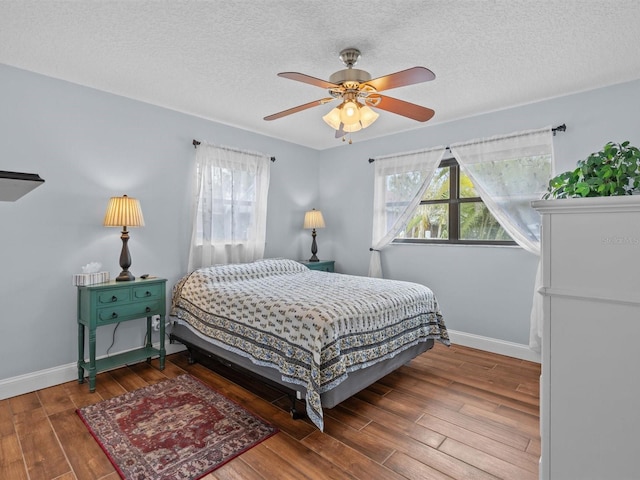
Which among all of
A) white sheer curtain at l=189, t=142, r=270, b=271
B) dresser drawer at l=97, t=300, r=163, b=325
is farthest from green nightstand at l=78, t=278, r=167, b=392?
white sheer curtain at l=189, t=142, r=270, b=271

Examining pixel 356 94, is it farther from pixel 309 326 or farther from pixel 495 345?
pixel 495 345

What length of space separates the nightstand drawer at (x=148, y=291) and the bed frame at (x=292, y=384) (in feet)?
1.40

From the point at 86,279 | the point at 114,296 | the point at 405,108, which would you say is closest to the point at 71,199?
the point at 86,279

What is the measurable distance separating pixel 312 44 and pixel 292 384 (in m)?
2.22

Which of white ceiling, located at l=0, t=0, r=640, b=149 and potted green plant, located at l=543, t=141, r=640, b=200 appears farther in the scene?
white ceiling, located at l=0, t=0, r=640, b=149

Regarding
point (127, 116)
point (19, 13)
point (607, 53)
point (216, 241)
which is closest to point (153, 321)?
point (216, 241)

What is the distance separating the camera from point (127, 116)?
3.14 metres

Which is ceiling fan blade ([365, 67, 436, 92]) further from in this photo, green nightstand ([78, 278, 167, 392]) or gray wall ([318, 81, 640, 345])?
green nightstand ([78, 278, 167, 392])

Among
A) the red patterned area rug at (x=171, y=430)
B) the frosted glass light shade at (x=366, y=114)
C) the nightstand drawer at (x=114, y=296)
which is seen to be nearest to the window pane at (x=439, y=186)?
the frosted glass light shade at (x=366, y=114)

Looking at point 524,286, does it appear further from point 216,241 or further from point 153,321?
point 153,321

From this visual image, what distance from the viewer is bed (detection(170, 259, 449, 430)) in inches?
82.7

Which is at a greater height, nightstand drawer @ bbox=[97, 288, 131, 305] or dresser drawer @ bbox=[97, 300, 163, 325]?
nightstand drawer @ bbox=[97, 288, 131, 305]

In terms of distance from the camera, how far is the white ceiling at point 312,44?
1.88 m

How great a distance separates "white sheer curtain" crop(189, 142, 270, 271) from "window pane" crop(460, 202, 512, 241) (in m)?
2.32
